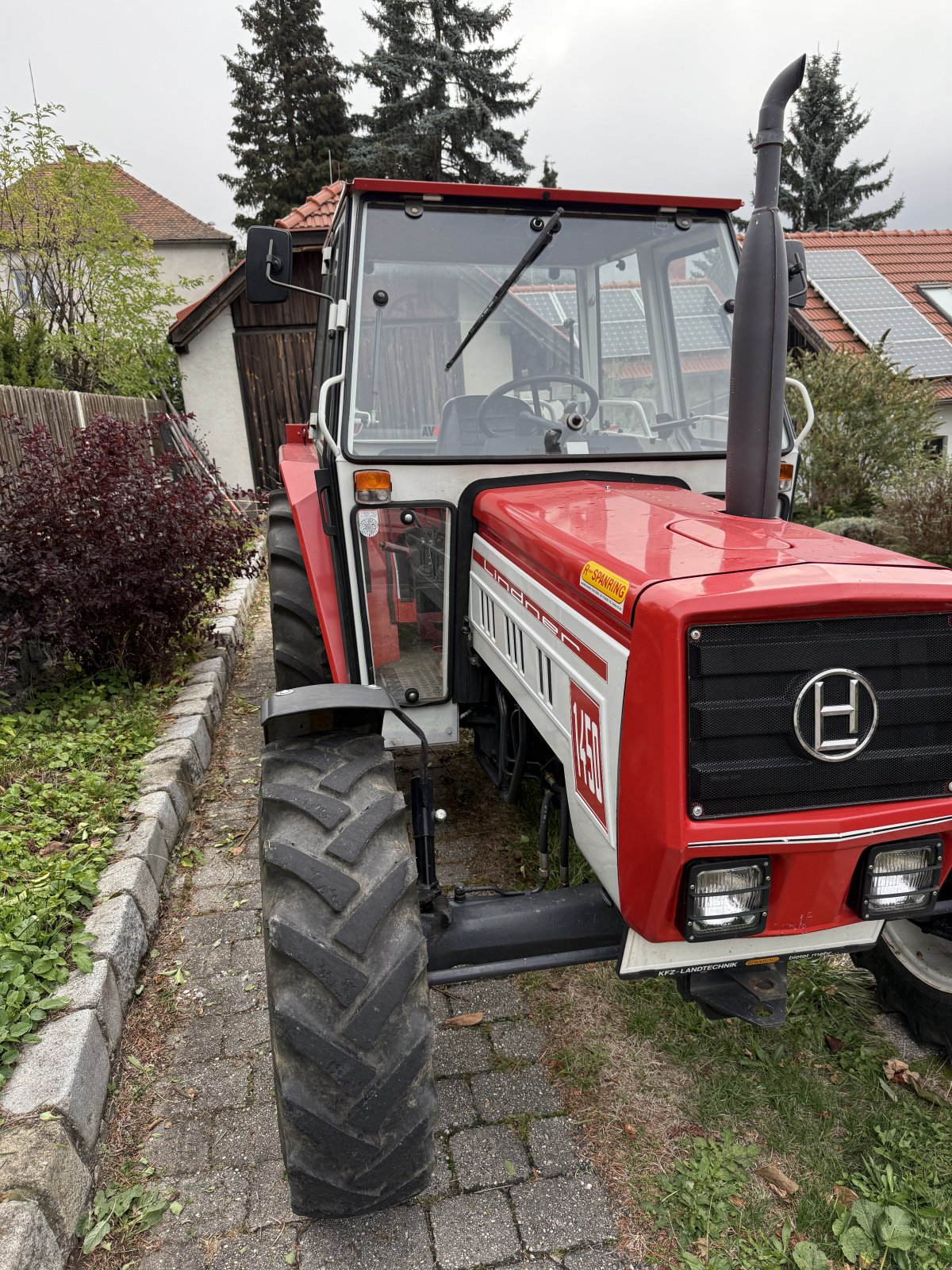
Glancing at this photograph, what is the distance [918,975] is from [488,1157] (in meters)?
1.28

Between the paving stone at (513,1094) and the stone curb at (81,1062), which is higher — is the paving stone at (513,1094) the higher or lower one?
the lower one

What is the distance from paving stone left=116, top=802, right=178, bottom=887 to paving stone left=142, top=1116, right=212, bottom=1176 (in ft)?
3.43

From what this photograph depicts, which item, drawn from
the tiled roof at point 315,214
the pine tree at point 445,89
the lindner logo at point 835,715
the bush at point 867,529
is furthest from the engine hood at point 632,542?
the pine tree at point 445,89

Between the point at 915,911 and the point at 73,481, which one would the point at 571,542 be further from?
the point at 73,481

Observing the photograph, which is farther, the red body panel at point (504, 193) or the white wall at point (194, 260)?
the white wall at point (194, 260)

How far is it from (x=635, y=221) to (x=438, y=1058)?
9.14 ft

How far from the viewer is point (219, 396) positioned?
44.4ft

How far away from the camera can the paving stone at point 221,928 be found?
303 cm

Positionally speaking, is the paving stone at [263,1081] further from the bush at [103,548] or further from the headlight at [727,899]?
the bush at [103,548]

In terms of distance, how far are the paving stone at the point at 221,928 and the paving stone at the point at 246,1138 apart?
2.57ft

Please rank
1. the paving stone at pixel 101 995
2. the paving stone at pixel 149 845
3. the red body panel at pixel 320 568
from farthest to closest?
the paving stone at pixel 149 845
the red body panel at pixel 320 568
the paving stone at pixel 101 995

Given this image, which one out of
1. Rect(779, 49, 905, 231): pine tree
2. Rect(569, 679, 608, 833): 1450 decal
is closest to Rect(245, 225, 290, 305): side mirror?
Rect(569, 679, 608, 833): 1450 decal

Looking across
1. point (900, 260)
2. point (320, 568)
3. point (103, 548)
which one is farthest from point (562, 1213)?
point (900, 260)

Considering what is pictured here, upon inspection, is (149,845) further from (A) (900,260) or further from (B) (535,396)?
(A) (900,260)
